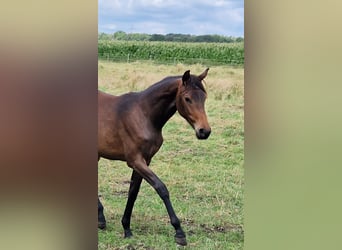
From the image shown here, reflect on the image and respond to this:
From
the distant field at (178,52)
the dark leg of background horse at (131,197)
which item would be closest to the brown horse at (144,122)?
the dark leg of background horse at (131,197)

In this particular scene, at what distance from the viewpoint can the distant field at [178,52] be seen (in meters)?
2.85

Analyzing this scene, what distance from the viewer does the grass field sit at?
2.83 m

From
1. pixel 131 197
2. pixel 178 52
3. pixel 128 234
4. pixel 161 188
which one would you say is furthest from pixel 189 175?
pixel 178 52

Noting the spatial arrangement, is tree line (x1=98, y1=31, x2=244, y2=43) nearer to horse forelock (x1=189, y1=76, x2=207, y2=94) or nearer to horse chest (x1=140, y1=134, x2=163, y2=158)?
horse forelock (x1=189, y1=76, x2=207, y2=94)

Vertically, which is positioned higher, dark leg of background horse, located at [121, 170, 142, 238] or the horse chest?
the horse chest

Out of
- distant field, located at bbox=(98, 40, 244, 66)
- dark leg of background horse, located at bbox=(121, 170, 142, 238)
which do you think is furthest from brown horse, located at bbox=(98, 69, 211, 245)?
distant field, located at bbox=(98, 40, 244, 66)

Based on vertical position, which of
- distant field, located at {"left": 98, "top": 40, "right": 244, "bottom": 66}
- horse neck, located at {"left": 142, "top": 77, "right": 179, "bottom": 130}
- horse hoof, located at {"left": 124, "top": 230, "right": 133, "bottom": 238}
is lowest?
horse hoof, located at {"left": 124, "top": 230, "right": 133, "bottom": 238}

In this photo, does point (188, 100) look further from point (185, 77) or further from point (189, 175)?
point (189, 175)

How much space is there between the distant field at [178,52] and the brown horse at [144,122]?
0.38 feet

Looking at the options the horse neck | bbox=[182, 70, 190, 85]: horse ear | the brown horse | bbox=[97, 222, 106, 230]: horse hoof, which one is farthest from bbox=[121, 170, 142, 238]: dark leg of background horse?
bbox=[182, 70, 190, 85]: horse ear

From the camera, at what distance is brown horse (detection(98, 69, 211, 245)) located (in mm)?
2820

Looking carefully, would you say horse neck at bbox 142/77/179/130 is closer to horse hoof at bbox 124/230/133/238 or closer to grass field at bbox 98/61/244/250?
grass field at bbox 98/61/244/250
